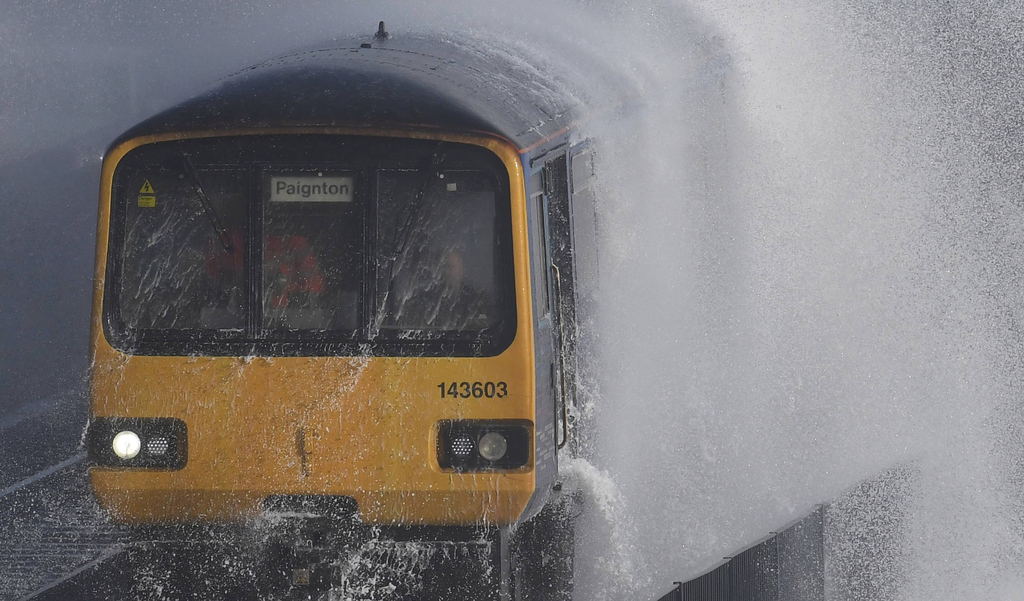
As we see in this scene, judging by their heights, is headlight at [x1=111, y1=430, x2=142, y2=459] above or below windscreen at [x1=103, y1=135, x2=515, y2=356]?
below

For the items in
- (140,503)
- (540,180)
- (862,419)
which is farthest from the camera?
(862,419)

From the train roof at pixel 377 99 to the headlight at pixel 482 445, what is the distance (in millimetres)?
1228

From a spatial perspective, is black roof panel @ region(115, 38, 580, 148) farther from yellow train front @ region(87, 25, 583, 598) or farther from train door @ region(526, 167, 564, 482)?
train door @ region(526, 167, 564, 482)

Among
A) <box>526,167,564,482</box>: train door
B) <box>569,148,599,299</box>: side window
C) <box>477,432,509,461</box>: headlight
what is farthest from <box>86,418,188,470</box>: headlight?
<box>569,148,599,299</box>: side window

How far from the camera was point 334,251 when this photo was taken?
529cm

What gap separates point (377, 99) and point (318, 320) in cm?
104

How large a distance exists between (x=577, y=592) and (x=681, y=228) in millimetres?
3084

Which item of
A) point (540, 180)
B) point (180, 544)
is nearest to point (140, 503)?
point (180, 544)

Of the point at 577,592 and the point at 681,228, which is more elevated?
the point at 681,228

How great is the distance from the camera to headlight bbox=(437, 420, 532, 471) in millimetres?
5293

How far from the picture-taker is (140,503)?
5.30 metres

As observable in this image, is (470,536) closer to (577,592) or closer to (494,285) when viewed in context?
(494,285)

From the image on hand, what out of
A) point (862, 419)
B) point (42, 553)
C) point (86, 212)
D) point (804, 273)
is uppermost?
point (86, 212)

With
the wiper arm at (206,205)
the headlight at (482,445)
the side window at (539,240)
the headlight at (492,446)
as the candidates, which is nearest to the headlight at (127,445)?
the wiper arm at (206,205)
